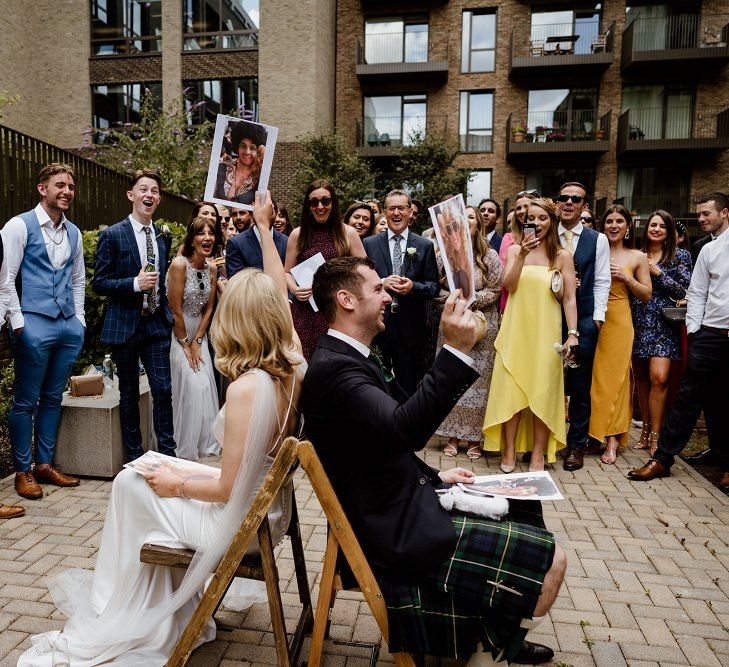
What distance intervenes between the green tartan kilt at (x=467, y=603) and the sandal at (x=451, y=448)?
12.3 feet

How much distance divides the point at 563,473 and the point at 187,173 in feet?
43.0

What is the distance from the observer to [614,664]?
2.79 meters

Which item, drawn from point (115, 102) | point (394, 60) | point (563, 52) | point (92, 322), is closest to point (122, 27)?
point (115, 102)

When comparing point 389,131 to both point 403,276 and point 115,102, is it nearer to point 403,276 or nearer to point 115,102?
point 115,102

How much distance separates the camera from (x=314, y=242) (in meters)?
5.30

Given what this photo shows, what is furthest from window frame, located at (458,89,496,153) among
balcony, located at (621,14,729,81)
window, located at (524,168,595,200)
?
balcony, located at (621,14,729,81)

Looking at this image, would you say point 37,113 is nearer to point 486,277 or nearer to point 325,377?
point 486,277

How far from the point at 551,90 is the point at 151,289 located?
21391 millimetres

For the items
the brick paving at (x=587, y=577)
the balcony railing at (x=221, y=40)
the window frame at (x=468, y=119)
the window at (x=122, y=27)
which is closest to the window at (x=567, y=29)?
the window frame at (x=468, y=119)

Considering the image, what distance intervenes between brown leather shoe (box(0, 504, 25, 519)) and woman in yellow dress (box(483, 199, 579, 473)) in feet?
12.6

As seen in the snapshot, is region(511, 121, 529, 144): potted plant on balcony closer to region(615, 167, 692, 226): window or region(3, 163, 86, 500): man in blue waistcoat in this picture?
region(615, 167, 692, 226): window

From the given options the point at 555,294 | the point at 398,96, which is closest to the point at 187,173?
the point at 398,96

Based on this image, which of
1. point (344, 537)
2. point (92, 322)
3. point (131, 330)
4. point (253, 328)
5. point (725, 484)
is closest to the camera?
point (344, 537)

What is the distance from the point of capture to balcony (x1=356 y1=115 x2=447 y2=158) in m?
22.5
